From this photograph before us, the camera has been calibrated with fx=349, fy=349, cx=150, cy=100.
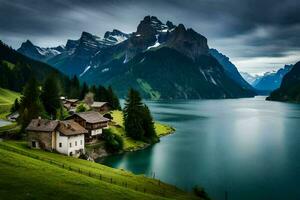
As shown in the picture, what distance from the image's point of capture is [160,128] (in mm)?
151875

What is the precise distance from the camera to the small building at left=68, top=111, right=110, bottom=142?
102550 mm

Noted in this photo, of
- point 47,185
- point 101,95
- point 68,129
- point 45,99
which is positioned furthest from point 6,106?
point 47,185

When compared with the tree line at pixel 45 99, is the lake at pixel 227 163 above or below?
below

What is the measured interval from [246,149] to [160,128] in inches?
1905

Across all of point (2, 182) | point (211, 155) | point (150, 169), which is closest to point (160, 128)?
point (211, 155)

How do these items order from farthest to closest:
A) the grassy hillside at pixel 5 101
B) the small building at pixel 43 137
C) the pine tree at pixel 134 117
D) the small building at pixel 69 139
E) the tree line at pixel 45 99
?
1. the grassy hillside at pixel 5 101
2. the pine tree at pixel 134 117
3. the tree line at pixel 45 99
4. the small building at pixel 69 139
5. the small building at pixel 43 137

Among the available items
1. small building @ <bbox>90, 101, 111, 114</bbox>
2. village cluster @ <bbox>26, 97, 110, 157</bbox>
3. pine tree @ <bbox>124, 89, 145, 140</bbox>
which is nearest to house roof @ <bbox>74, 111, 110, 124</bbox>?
pine tree @ <bbox>124, 89, 145, 140</bbox>

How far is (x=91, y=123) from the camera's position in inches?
4067

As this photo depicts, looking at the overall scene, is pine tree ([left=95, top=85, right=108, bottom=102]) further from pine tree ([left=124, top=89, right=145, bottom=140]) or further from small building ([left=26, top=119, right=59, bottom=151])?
small building ([left=26, top=119, right=59, bottom=151])

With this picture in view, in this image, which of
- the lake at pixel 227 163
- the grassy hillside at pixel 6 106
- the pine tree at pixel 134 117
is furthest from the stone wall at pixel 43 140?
the pine tree at pixel 134 117

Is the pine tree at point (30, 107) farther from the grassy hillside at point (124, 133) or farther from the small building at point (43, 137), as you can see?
the grassy hillside at point (124, 133)

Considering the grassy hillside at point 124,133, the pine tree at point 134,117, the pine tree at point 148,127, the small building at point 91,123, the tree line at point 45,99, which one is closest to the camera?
the tree line at point 45,99

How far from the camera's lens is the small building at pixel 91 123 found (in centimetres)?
10255

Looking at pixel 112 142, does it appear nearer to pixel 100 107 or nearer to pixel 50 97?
pixel 50 97
